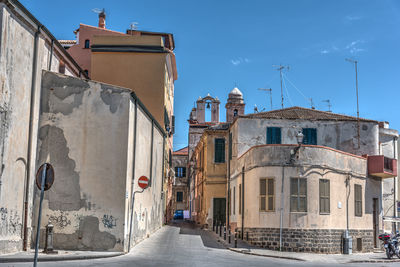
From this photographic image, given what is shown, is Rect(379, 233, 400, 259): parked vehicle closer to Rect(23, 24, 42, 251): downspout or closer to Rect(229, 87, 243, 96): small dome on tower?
Rect(23, 24, 42, 251): downspout

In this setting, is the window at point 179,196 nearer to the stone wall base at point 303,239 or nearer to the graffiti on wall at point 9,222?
the stone wall base at point 303,239

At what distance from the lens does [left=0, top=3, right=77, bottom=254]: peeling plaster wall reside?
15.4m

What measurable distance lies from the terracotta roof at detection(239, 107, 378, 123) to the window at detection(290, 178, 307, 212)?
691 centimetres

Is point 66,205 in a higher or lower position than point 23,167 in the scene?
lower

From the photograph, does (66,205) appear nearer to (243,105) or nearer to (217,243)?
(217,243)

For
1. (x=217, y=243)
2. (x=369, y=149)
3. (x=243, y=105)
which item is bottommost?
(x=217, y=243)

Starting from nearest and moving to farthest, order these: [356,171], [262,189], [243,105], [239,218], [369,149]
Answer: [262,189] < [356,171] < [239,218] < [369,149] < [243,105]

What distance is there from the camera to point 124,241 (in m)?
18.2

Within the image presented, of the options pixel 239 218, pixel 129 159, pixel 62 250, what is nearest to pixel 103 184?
pixel 129 159

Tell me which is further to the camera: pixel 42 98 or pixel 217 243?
pixel 217 243

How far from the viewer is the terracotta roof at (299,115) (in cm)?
2867

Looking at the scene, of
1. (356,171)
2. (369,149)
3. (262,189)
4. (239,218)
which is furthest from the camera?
(369,149)

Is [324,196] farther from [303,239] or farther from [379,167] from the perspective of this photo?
[379,167]

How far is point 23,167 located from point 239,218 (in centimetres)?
1333
